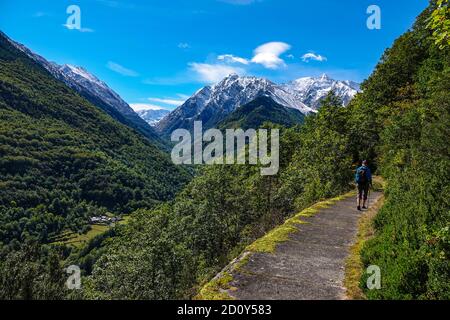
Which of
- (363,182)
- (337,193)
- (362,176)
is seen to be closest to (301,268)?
(363,182)

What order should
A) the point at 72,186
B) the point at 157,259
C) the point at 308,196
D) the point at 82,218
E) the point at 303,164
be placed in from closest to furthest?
the point at 308,196 < the point at 157,259 < the point at 303,164 < the point at 82,218 < the point at 72,186

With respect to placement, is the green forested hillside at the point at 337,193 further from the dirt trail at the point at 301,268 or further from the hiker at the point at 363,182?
the hiker at the point at 363,182

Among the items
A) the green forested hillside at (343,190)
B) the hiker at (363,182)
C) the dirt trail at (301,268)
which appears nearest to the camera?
the dirt trail at (301,268)

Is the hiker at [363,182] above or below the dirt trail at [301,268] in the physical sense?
above

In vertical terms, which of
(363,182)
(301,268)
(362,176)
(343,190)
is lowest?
(301,268)

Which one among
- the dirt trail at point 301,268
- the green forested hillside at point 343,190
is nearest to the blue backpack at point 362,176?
the green forested hillside at point 343,190

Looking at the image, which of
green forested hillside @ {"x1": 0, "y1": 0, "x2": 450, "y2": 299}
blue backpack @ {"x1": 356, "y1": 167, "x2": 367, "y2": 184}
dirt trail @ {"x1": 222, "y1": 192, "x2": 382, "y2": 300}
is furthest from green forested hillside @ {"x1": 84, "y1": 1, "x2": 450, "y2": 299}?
blue backpack @ {"x1": 356, "y1": 167, "x2": 367, "y2": 184}

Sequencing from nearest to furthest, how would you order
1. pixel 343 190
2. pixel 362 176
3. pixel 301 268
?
pixel 301 268
pixel 362 176
pixel 343 190

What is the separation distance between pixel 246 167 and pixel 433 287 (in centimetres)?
3321

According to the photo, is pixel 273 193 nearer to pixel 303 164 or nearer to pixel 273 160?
pixel 303 164

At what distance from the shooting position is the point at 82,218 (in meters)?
171

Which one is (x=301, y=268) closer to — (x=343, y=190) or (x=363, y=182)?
(x=363, y=182)
